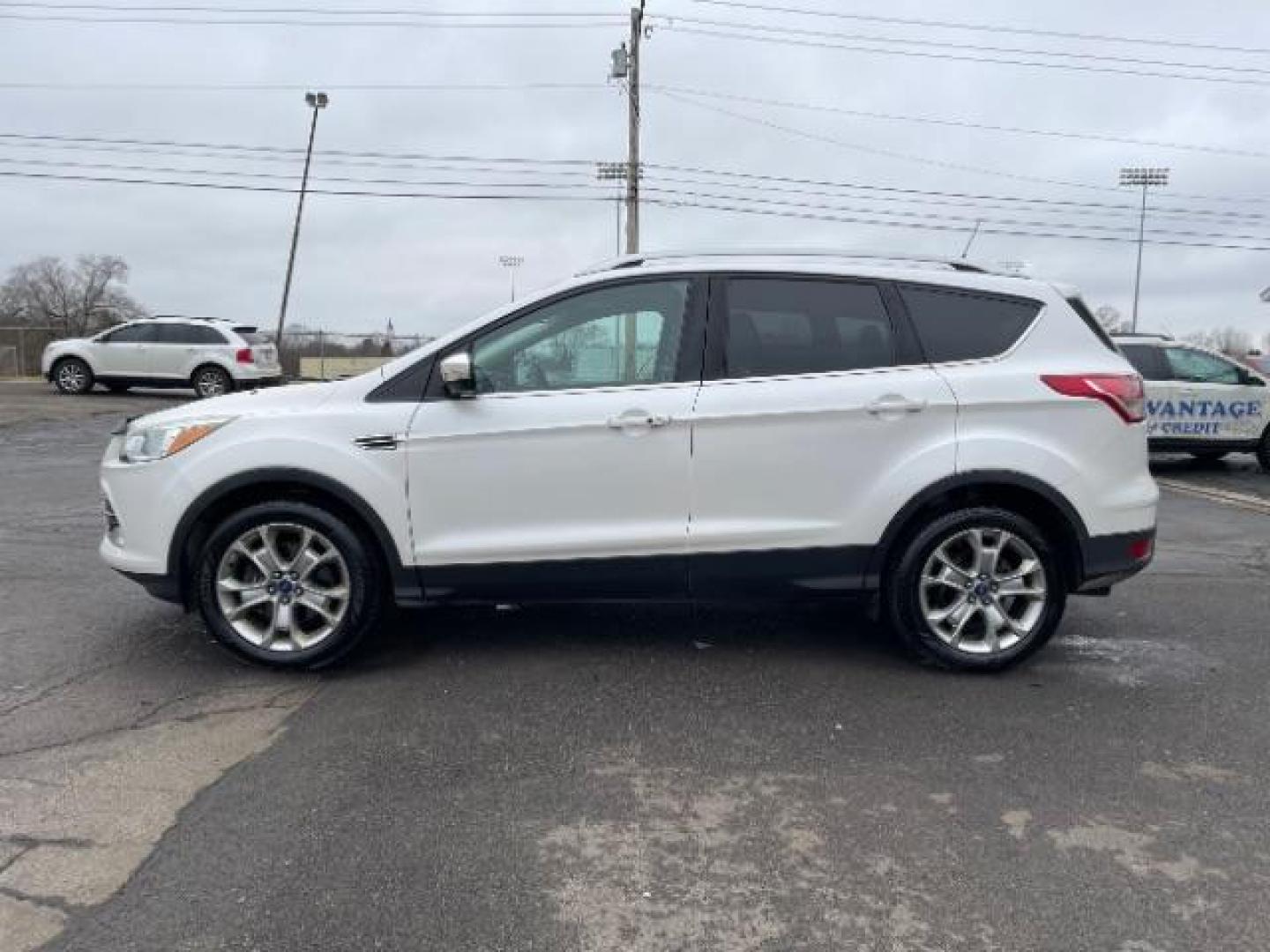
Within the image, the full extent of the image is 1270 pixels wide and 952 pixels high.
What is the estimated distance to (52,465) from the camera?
12289 mm

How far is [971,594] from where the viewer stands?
476 centimetres

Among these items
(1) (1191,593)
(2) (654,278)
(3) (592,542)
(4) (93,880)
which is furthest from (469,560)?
(1) (1191,593)

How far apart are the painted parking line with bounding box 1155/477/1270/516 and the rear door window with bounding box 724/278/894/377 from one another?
7.71m

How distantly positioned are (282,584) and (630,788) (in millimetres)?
1998

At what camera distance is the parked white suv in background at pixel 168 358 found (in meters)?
21.8

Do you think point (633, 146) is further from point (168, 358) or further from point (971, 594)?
point (971, 594)

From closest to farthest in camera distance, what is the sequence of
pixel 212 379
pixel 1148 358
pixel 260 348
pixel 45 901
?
pixel 45 901, pixel 1148 358, pixel 212 379, pixel 260 348

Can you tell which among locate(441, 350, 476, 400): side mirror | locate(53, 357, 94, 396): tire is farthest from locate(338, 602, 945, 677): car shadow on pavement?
locate(53, 357, 94, 396): tire

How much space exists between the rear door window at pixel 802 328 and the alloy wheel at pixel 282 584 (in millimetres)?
2021

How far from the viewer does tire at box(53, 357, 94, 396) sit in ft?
75.4

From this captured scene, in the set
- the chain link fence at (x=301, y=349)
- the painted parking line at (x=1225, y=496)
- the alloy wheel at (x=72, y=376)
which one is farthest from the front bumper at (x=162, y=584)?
the chain link fence at (x=301, y=349)

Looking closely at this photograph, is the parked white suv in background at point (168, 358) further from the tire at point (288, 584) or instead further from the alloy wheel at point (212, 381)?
the tire at point (288, 584)

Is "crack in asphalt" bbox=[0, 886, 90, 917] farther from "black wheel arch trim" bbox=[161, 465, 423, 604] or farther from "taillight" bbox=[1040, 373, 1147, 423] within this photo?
"taillight" bbox=[1040, 373, 1147, 423]

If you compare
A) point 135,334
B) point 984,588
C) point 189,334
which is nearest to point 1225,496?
point 984,588
